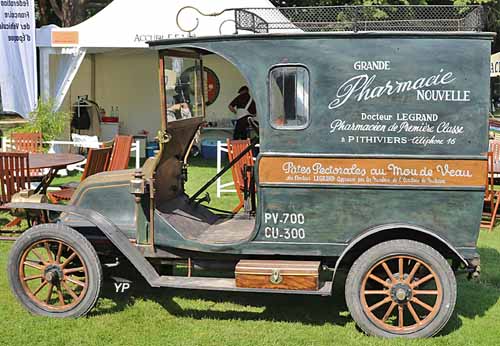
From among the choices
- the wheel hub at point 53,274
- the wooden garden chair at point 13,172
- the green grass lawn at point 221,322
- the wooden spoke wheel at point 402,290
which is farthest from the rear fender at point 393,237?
the wooden garden chair at point 13,172

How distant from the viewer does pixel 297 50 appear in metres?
4.36

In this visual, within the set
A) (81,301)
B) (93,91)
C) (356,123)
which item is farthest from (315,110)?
(93,91)

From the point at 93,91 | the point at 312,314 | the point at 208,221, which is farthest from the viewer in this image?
the point at 93,91

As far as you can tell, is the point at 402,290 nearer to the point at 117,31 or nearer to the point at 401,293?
the point at 401,293

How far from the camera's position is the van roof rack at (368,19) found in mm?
4383

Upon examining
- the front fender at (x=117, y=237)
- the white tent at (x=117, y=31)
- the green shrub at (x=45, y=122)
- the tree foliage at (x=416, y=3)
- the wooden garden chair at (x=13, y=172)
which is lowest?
the front fender at (x=117, y=237)

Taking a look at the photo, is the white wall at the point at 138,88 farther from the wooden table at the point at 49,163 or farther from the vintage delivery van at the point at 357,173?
the vintage delivery van at the point at 357,173

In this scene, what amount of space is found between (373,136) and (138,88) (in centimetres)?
1298

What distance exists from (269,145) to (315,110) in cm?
38

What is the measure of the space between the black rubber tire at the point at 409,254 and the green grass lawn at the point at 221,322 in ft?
0.26

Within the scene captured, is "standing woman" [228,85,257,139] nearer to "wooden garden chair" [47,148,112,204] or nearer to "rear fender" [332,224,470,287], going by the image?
"wooden garden chair" [47,148,112,204]

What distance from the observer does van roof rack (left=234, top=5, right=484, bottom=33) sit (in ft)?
14.4

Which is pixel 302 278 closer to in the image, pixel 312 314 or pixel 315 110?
pixel 312 314

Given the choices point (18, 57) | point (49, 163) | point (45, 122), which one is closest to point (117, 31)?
point (18, 57)
